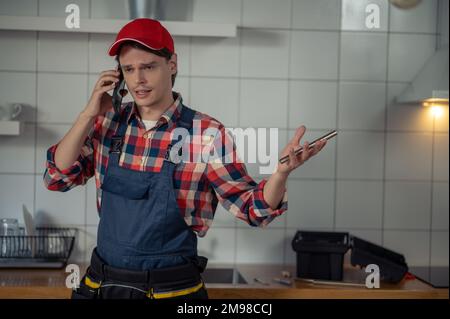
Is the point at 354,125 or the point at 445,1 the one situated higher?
the point at 445,1

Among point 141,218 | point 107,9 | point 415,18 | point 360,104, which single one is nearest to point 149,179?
point 141,218

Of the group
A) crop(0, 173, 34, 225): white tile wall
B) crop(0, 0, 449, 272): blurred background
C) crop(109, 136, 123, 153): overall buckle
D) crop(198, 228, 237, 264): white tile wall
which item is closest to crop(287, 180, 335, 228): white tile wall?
crop(0, 0, 449, 272): blurred background

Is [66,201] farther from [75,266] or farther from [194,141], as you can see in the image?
[194,141]

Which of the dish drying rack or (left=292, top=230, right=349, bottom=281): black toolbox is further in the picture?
(left=292, top=230, right=349, bottom=281): black toolbox

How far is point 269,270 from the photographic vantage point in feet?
3.59

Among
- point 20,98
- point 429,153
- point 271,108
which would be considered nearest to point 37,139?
point 20,98

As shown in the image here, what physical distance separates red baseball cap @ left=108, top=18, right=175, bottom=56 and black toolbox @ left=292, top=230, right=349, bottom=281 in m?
0.40

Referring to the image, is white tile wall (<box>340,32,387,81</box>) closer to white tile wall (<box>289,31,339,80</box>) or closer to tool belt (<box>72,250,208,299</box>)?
white tile wall (<box>289,31,339,80</box>)

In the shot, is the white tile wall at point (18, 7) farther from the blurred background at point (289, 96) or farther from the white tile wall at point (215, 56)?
the white tile wall at point (215, 56)

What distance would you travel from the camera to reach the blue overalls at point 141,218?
0.90 meters

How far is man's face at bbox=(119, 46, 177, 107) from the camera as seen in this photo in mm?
902

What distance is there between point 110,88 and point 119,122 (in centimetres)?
5

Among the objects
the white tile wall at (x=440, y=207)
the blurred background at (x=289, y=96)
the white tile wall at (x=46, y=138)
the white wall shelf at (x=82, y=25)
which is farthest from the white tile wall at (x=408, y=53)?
the white tile wall at (x=46, y=138)

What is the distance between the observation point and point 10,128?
99cm
